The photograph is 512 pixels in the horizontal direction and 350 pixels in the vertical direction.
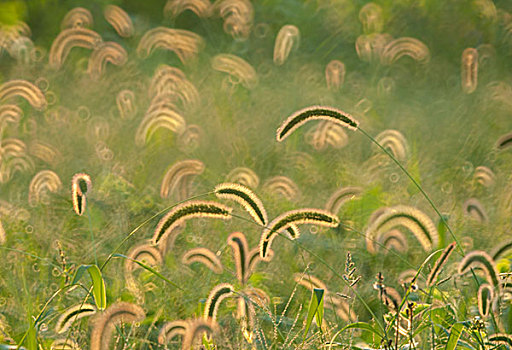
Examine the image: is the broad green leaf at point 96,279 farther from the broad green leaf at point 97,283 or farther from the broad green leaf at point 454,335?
the broad green leaf at point 454,335

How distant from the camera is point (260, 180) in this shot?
11.7 ft

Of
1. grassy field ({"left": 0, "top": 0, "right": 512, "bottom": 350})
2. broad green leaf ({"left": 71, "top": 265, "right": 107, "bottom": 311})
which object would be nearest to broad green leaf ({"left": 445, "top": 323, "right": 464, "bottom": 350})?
grassy field ({"left": 0, "top": 0, "right": 512, "bottom": 350})

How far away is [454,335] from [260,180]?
86.2 inches

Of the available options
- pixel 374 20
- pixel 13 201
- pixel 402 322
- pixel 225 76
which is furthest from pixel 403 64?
pixel 402 322

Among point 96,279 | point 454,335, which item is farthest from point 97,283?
point 454,335

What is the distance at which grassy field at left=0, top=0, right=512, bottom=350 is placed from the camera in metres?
1.70

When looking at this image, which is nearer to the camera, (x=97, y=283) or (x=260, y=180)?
(x=97, y=283)

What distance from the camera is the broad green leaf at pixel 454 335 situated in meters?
1.44

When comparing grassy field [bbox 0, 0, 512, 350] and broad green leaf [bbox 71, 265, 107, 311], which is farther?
grassy field [bbox 0, 0, 512, 350]

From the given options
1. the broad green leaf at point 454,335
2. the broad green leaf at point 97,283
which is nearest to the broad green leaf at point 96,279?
the broad green leaf at point 97,283

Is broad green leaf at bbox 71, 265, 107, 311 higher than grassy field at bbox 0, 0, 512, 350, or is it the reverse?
broad green leaf at bbox 71, 265, 107, 311

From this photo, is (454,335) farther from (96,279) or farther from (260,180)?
(260,180)

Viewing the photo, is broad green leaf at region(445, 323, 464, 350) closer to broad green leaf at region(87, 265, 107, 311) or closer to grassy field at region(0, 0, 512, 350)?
grassy field at region(0, 0, 512, 350)

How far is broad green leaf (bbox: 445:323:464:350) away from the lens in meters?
1.44
